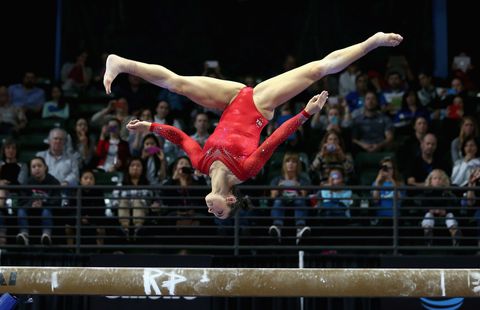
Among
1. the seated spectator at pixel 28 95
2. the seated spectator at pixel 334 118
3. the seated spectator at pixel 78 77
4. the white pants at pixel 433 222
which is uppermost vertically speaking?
the seated spectator at pixel 78 77

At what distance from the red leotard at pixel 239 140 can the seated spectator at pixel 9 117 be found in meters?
A: 5.86

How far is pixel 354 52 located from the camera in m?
6.85

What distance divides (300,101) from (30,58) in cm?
462

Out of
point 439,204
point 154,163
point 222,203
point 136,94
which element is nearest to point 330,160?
point 439,204

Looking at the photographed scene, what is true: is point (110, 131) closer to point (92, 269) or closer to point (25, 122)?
point (25, 122)

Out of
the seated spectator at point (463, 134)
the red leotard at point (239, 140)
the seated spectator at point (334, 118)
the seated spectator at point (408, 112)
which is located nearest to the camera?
the red leotard at point (239, 140)

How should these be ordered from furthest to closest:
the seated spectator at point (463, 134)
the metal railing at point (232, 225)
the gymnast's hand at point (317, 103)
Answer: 1. the seated spectator at point (463, 134)
2. the metal railing at point (232, 225)
3. the gymnast's hand at point (317, 103)

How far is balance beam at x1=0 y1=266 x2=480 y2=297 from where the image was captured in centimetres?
649

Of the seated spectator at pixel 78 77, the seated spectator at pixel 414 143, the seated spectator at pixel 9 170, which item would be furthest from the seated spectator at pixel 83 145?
the seated spectator at pixel 414 143

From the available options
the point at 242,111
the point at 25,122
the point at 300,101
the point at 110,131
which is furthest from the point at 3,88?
the point at 242,111

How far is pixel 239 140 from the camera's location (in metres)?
6.98

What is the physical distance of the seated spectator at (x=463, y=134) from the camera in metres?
10.7

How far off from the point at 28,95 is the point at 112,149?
2.35m

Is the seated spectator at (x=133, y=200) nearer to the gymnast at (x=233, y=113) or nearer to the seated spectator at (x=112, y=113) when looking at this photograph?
the seated spectator at (x=112, y=113)
